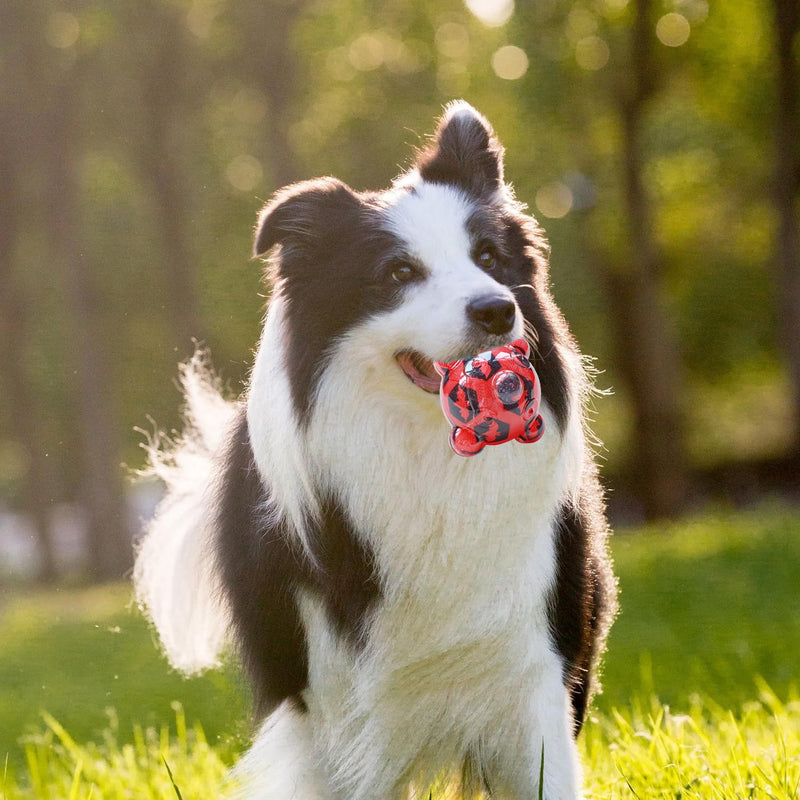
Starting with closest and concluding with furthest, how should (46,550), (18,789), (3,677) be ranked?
1. (18,789)
2. (3,677)
3. (46,550)

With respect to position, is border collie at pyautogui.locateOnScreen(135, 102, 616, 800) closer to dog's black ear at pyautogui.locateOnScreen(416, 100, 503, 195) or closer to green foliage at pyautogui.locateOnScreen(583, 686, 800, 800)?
dog's black ear at pyautogui.locateOnScreen(416, 100, 503, 195)

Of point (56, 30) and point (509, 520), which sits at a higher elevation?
point (56, 30)

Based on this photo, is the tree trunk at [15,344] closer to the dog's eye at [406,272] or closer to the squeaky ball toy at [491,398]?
the dog's eye at [406,272]

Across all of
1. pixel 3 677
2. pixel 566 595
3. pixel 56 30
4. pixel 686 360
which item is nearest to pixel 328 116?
pixel 56 30

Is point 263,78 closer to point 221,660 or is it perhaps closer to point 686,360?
point 686,360

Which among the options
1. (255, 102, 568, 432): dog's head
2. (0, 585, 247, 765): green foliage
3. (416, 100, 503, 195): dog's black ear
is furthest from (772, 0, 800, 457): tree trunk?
(255, 102, 568, 432): dog's head

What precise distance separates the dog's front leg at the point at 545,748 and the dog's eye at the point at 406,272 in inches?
48.5

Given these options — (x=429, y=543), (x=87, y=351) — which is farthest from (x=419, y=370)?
(x=87, y=351)

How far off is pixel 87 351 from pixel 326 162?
5206mm

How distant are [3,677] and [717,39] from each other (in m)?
12.6

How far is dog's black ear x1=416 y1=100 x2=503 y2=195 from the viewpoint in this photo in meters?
3.69

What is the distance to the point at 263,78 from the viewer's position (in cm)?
1655

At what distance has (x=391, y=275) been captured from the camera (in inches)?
133

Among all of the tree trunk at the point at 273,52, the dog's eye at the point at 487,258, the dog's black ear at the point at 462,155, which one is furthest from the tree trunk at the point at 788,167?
the dog's eye at the point at 487,258
